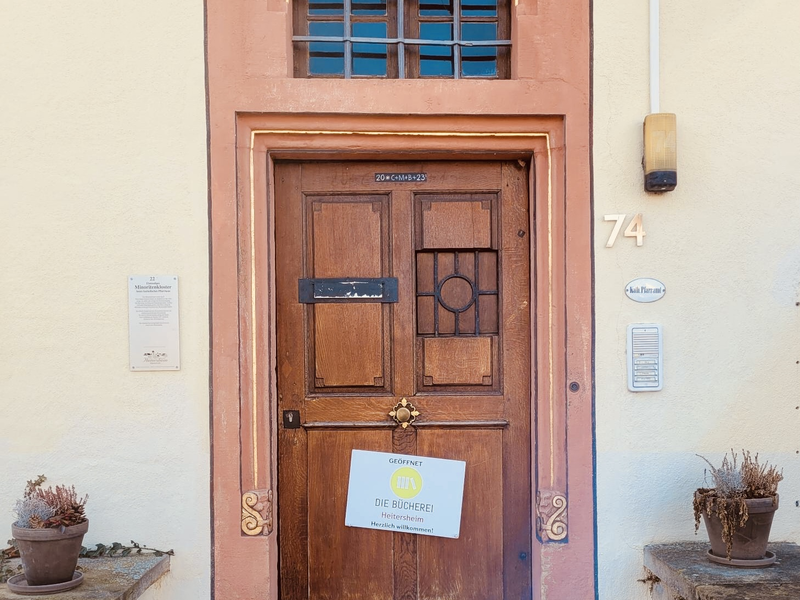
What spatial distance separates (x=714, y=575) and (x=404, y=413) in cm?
147

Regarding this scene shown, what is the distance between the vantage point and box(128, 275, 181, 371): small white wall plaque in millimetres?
3320

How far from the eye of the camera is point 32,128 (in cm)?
331

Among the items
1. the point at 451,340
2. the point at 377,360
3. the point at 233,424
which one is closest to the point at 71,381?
the point at 233,424

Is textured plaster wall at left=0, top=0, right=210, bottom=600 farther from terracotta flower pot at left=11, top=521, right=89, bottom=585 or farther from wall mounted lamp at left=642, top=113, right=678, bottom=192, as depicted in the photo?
wall mounted lamp at left=642, top=113, right=678, bottom=192

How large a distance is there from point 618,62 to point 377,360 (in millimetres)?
1764

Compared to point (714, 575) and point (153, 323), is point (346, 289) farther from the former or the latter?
point (714, 575)

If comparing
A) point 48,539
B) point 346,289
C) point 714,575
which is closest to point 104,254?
point 346,289

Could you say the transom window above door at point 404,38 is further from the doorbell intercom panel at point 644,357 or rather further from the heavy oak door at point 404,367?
the doorbell intercom panel at point 644,357

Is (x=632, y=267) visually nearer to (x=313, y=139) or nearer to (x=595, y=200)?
(x=595, y=200)

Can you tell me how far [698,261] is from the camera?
11.2 ft

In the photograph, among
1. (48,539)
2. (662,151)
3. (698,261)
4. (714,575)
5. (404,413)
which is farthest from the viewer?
(404,413)

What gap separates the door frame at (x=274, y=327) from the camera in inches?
131

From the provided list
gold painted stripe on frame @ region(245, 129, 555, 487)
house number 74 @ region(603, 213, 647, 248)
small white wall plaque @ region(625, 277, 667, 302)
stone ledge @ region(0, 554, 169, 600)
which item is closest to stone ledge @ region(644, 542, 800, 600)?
gold painted stripe on frame @ region(245, 129, 555, 487)

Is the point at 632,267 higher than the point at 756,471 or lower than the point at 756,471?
higher
